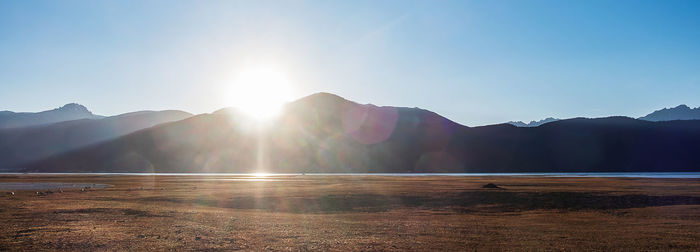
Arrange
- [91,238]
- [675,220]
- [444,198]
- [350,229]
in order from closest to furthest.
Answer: [91,238] < [350,229] < [675,220] < [444,198]

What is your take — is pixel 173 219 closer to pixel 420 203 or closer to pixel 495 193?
pixel 420 203

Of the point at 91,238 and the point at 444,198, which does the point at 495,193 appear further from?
the point at 91,238

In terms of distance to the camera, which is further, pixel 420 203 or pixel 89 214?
pixel 420 203

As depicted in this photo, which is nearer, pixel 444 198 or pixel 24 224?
pixel 24 224

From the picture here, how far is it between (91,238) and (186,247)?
5415mm

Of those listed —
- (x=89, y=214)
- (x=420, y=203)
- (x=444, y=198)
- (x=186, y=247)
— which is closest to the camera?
(x=186, y=247)

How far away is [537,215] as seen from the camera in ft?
111

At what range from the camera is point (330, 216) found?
34.1 meters

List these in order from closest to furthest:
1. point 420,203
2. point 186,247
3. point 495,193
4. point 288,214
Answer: point 186,247
point 288,214
point 420,203
point 495,193

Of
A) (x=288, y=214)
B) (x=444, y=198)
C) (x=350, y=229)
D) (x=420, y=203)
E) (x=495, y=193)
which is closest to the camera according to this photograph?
(x=350, y=229)

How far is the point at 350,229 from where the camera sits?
26.4 m

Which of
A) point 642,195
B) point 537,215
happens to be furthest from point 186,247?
point 642,195

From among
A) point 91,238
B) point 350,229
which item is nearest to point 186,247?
point 91,238

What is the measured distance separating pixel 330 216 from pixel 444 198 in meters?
17.2
